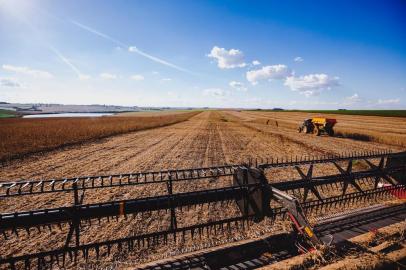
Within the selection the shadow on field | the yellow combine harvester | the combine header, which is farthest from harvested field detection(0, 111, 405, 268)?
the yellow combine harvester

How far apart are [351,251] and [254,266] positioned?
1.39 metres

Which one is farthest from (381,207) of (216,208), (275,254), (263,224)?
(216,208)

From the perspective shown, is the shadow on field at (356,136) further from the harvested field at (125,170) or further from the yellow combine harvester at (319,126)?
the harvested field at (125,170)

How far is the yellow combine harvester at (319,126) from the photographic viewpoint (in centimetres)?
2411

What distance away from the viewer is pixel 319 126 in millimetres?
25172

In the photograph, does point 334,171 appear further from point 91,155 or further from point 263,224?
point 91,155

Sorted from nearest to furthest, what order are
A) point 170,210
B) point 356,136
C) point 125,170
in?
point 170,210 → point 125,170 → point 356,136

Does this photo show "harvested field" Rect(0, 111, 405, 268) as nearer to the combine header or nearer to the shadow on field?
the combine header

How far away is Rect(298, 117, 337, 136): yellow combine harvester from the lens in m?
24.1

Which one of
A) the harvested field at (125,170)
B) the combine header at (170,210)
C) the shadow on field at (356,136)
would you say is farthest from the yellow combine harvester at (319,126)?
the combine header at (170,210)

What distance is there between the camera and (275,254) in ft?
12.5

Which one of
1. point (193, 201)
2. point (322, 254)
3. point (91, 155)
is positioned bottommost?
point (91, 155)

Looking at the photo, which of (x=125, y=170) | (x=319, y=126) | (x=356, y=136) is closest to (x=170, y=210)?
(x=125, y=170)

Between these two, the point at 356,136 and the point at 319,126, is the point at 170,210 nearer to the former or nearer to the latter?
the point at 319,126
